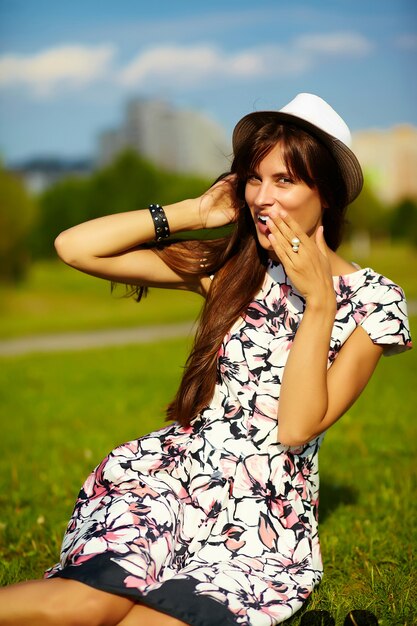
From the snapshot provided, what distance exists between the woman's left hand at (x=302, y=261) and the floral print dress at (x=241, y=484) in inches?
11.1

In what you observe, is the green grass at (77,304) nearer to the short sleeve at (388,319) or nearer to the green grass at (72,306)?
the green grass at (72,306)

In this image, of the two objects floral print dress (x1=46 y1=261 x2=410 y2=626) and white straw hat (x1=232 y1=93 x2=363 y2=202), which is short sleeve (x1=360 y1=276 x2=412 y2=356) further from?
white straw hat (x1=232 y1=93 x2=363 y2=202)

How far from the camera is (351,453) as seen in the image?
22.1ft

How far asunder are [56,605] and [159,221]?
172 cm

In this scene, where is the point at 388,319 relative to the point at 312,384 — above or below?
above

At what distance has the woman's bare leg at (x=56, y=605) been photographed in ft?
9.24

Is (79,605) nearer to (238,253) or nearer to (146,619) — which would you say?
(146,619)

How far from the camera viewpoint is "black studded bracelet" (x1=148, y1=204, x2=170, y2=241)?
3.81 meters

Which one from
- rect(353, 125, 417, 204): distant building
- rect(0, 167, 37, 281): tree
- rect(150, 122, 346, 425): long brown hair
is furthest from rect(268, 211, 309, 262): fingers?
rect(353, 125, 417, 204): distant building

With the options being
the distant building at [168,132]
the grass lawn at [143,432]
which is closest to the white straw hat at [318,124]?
the grass lawn at [143,432]

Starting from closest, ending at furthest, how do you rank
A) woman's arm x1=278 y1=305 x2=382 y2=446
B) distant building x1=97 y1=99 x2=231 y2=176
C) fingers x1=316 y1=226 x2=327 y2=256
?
woman's arm x1=278 y1=305 x2=382 y2=446 < fingers x1=316 y1=226 x2=327 y2=256 < distant building x1=97 y1=99 x2=231 y2=176

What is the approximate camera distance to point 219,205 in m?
3.86

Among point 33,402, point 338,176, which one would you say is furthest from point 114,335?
point 338,176

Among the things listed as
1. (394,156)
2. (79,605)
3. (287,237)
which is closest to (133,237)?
(287,237)
